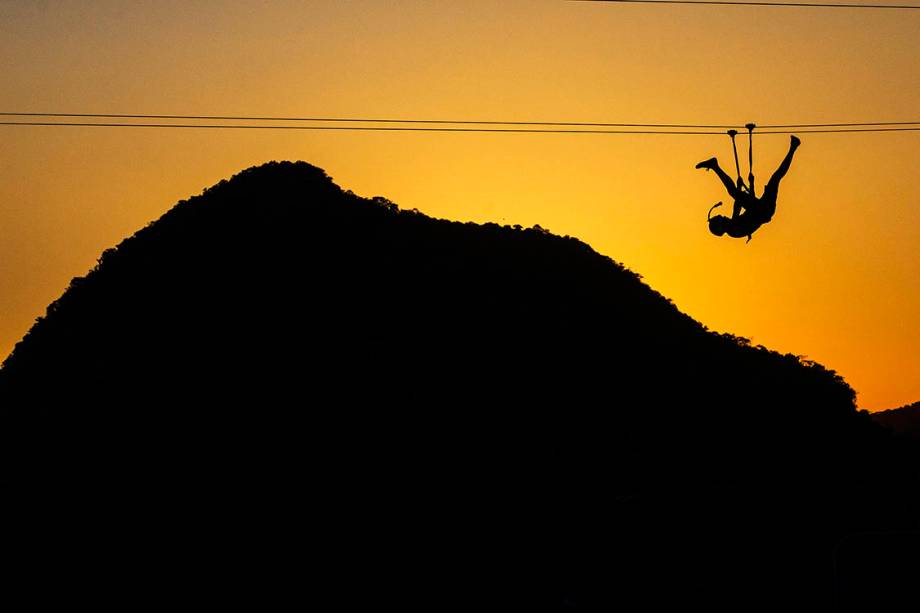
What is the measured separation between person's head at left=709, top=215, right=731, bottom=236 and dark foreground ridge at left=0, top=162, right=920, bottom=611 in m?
16.8

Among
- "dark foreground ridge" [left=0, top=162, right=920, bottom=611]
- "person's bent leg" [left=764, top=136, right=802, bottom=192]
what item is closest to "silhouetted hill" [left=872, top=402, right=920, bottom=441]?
"dark foreground ridge" [left=0, top=162, right=920, bottom=611]

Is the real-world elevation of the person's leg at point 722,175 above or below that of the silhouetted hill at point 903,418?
below

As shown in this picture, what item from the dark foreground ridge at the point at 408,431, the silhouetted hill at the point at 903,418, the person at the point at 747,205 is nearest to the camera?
the person at the point at 747,205

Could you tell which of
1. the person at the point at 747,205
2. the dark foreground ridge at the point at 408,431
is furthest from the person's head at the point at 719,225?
the dark foreground ridge at the point at 408,431

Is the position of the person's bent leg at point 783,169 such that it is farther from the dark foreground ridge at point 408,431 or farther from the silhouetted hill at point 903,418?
the silhouetted hill at point 903,418

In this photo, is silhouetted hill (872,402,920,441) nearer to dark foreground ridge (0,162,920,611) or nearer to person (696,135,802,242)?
dark foreground ridge (0,162,920,611)

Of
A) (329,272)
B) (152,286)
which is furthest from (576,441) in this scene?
(152,286)

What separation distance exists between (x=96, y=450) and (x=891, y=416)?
385 feet

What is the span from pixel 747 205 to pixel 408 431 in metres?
26.4

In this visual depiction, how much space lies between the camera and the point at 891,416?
145375 millimetres

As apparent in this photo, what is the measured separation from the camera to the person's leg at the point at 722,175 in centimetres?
2448

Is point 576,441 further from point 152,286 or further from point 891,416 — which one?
point 891,416

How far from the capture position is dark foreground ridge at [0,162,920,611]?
1639 inches

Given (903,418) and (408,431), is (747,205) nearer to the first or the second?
(408,431)
